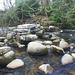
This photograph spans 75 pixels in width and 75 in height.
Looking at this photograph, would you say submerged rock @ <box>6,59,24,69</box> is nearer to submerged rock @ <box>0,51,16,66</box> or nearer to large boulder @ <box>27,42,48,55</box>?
submerged rock @ <box>0,51,16,66</box>

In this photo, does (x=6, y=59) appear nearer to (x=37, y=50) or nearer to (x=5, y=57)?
(x=5, y=57)

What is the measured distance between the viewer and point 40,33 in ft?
21.4

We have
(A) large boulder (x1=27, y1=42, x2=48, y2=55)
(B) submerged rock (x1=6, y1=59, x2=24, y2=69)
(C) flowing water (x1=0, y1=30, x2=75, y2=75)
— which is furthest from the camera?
(A) large boulder (x1=27, y1=42, x2=48, y2=55)

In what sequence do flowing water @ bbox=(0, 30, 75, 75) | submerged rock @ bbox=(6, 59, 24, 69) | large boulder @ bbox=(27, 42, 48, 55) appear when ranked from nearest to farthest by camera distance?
flowing water @ bbox=(0, 30, 75, 75)
submerged rock @ bbox=(6, 59, 24, 69)
large boulder @ bbox=(27, 42, 48, 55)

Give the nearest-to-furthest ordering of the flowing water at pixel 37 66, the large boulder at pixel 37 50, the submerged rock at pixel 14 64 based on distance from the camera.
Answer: the flowing water at pixel 37 66, the submerged rock at pixel 14 64, the large boulder at pixel 37 50

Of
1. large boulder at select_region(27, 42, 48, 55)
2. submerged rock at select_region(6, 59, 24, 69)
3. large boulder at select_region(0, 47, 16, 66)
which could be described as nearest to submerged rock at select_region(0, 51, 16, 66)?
large boulder at select_region(0, 47, 16, 66)

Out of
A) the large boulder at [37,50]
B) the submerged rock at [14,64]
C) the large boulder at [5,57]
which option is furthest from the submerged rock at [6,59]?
the large boulder at [37,50]

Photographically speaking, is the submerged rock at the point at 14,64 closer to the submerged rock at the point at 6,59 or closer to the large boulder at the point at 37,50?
the submerged rock at the point at 6,59

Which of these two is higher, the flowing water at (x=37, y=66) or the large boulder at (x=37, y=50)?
the large boulder at (x=37, y=50)

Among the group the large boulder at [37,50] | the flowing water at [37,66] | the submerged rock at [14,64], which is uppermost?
the large boulder at [37,50]

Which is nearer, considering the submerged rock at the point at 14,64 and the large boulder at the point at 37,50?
the submerged rock at the point at 14,64

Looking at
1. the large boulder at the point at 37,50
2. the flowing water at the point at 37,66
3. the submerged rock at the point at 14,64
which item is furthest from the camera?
the large boulder at the point at 37,50

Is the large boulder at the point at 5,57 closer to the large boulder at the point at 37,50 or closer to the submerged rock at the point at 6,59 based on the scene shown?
the submerged rock at the point at 6,59

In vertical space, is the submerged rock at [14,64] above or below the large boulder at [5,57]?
below
